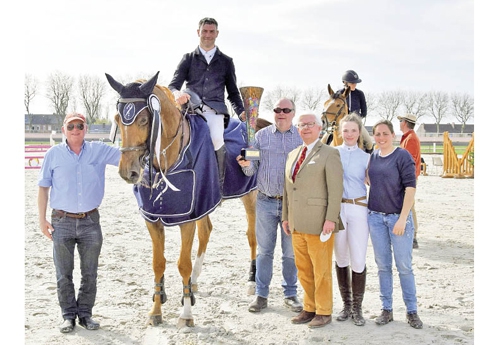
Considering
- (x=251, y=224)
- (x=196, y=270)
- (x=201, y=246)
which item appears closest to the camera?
(x=196, y=270)

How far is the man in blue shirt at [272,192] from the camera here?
15.7 feet

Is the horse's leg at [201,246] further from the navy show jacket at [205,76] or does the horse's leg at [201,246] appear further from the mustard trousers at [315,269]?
the mustard trousers at [315,269]

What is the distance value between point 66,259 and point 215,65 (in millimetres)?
2543

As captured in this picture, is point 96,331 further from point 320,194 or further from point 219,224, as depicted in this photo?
point 219,224

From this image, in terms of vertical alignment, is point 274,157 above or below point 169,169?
above

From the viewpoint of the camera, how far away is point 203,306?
4938mm

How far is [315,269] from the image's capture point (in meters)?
4.24

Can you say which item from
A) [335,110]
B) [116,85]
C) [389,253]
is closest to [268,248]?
[389,253]

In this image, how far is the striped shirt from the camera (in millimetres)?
4797

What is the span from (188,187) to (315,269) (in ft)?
4.74

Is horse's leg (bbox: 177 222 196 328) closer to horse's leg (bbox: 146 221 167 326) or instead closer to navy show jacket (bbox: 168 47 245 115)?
horse's leg (bbox: 146 221 167 326)

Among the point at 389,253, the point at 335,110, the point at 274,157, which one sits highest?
the point at 335,110

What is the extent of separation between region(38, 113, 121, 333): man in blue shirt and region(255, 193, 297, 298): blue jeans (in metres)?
1.67

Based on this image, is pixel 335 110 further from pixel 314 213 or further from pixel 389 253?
pixel 314 213
